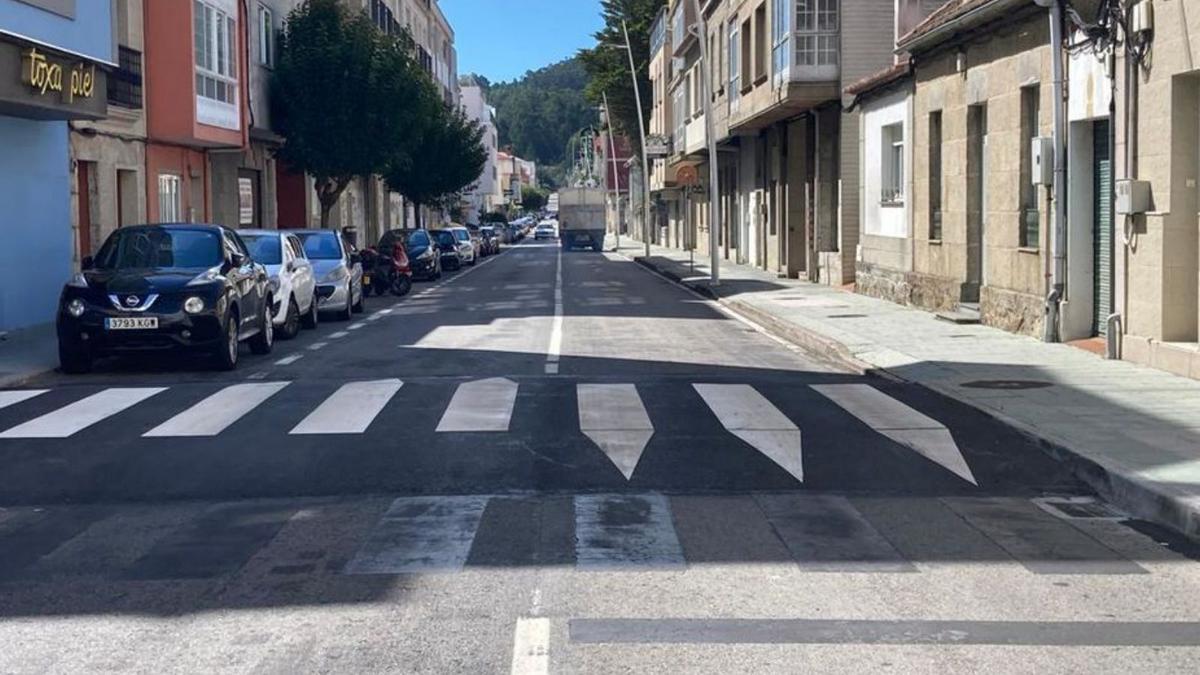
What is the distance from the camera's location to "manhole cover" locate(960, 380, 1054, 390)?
1402 centimetres

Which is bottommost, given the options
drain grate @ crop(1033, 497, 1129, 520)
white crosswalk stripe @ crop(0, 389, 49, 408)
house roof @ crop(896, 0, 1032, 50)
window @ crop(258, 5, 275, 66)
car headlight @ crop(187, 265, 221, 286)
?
drain grate @ crop(1033, 497, 1129, 520)

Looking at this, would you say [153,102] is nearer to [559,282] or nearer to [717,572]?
[559,282]

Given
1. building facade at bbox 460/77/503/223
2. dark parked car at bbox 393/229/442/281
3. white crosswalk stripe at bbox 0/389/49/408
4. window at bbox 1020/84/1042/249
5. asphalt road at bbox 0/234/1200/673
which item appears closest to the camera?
asphalt road at bbox 0/234/1200/673

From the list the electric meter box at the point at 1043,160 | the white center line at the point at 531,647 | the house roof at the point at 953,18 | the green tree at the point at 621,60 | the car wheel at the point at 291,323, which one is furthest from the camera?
the green tree at the point at 621,60

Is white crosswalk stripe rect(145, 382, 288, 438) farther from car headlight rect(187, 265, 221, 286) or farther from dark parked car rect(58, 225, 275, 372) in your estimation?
car headlight rect(187, 265, 221, 286)

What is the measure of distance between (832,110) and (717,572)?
2662 centimetres

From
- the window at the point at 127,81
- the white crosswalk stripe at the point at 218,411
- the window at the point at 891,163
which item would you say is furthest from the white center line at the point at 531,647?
the window at the point at 891,163

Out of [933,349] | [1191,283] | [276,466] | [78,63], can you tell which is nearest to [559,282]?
[78,63]

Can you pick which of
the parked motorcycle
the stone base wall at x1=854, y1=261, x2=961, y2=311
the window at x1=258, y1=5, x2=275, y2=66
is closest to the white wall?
the stone base wall at x1=854, y1=261, x2=961, y2=311

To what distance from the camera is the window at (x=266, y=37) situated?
37594 mm

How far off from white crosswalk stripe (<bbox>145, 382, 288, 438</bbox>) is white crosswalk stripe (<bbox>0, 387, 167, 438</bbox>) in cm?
66

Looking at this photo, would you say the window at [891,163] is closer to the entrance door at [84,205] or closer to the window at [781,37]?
the window at [781,37]

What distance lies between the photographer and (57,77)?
2045 cm

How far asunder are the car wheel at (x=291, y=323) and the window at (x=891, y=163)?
36.9 ft
